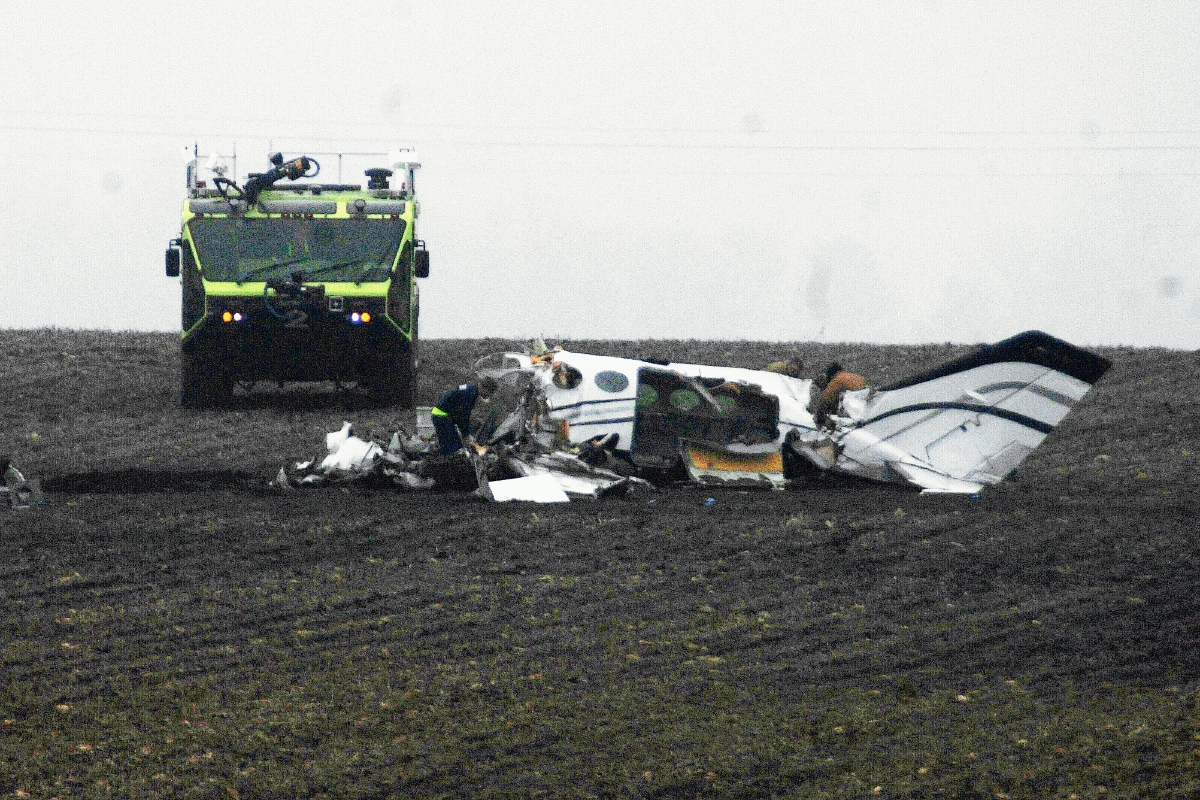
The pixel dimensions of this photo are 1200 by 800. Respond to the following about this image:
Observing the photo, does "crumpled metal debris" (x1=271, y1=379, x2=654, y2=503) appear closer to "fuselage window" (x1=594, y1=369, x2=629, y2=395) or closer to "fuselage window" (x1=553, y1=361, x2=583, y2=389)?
"fuselage window" (x1=553, y1=361, x2=583, y2=389)

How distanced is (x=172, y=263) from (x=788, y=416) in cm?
1086

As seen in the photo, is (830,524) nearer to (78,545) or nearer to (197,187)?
(78,545)

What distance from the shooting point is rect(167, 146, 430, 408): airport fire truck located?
24312mm

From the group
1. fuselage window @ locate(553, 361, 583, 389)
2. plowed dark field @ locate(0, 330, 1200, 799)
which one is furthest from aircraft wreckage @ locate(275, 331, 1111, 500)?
plowed dark field @ locate(0, 330, 1200, 799)

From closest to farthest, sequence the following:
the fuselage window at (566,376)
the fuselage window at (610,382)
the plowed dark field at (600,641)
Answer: the plowed dark field at (600,641) < the fuselage window at (566,376) < the fuselage window at (610,382)

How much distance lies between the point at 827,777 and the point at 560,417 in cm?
976

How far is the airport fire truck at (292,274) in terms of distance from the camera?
957 inches

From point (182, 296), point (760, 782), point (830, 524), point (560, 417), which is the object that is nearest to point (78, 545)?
point (560, 417)

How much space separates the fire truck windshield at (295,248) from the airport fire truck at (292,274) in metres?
0.02

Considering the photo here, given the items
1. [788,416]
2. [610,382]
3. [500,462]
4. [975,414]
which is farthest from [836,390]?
[500,462]

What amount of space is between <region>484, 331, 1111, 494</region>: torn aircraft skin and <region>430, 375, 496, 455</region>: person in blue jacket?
1.22 feet

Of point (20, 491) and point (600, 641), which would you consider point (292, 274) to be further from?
point (600, 641)

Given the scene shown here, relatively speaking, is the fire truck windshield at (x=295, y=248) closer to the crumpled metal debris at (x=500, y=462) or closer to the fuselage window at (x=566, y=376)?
the crumpled metal debris at (x=500, y=462)

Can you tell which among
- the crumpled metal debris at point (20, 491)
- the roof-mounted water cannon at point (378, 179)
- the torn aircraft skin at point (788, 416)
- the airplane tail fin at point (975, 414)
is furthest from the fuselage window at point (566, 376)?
the roof-mounted water cannon at point (378, 179)
